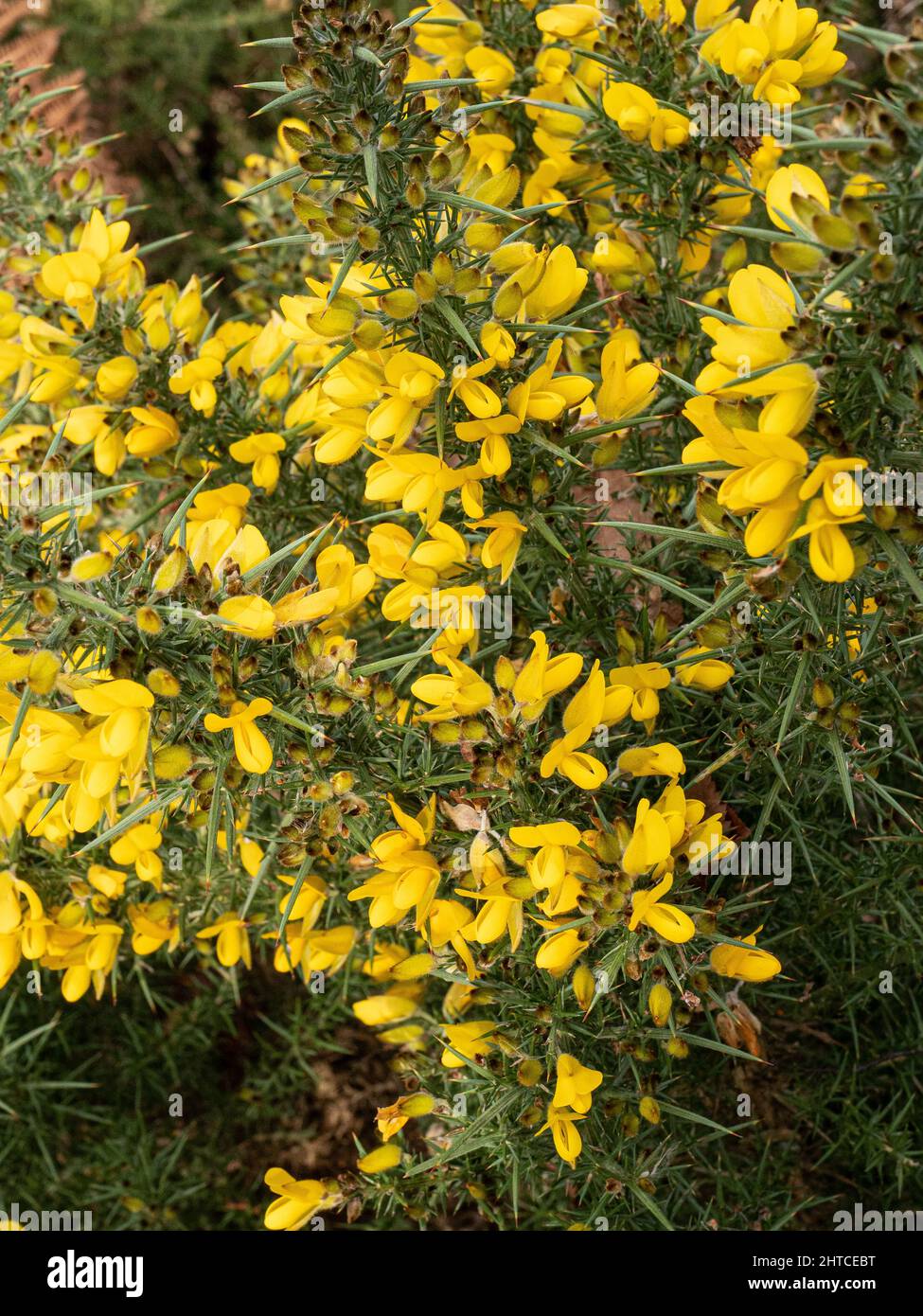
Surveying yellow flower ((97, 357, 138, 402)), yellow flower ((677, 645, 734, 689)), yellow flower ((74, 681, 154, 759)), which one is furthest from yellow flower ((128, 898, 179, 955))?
yellow flower ((677, 645, 734, 689))

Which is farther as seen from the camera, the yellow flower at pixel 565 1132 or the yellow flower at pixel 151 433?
the yellow flower at pixel 151 433

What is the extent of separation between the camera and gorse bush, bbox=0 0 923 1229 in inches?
37.2

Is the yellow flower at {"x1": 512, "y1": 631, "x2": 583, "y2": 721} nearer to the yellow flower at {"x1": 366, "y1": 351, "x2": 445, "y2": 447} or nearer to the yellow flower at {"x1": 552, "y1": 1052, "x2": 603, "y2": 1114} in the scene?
the yellow flower at {"x1": 366, "y1": 351, "x2": 445, "y2": 447}

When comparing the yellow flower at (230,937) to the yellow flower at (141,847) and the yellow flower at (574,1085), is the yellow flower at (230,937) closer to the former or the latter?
the yellow flower at (141,847)

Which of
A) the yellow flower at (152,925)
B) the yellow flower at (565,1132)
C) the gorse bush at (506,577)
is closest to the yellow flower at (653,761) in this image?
the gorse bush at (506,577)

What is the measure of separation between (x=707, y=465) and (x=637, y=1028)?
64 cm

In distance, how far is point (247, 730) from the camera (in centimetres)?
103

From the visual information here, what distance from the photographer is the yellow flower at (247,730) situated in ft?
3.34

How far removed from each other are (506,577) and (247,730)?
304mm

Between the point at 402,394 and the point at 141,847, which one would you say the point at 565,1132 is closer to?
the point at 141,847

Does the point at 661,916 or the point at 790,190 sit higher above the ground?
the point at 790,190

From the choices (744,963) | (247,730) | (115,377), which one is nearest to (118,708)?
(247,730)

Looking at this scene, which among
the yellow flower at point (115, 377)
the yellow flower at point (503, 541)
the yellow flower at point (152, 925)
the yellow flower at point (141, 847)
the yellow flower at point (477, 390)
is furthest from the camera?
the yellow flower at point (152, 925)
